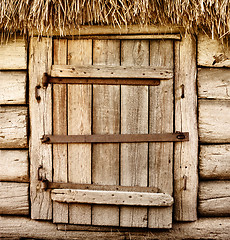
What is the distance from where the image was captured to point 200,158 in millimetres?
1856

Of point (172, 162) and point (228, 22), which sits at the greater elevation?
point (228, 22)

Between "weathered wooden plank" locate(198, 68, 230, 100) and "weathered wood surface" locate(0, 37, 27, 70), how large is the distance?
128 cm

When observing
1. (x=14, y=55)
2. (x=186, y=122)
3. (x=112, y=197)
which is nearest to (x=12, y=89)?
(x=14, y=55)

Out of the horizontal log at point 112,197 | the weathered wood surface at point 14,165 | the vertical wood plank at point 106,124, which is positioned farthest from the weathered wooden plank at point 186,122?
the weathered wood surface at point 14,165

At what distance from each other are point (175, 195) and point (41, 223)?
1016 mm

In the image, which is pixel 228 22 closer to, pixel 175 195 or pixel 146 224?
pixel 175 195

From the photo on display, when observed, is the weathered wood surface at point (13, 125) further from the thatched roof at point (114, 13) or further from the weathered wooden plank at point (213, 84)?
the weathered wooden plank at point (213, 84)

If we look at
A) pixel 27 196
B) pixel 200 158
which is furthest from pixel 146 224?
pixel 27 196

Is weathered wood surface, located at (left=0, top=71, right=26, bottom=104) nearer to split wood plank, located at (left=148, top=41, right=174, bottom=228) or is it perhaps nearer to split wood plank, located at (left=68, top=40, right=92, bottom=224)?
split wood plank, located at (left=68, top=40, right=92, bottom=224)

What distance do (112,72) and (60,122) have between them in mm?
515

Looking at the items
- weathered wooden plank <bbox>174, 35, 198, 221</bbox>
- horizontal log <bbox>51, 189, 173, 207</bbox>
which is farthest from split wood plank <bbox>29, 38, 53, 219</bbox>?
weathered wooden plank <bbox>174, 35, 198, 221</bbox>

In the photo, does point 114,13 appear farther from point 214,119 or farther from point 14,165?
point 14,165

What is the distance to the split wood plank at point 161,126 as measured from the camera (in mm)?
1832

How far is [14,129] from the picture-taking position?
74.4 inches
